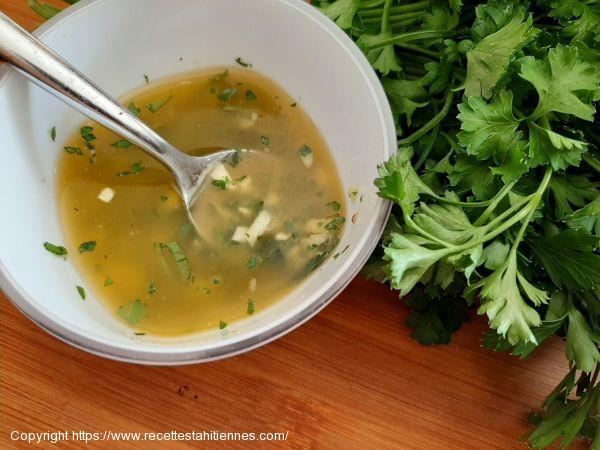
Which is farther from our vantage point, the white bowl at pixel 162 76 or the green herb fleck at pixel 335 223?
the green herb fleck at pixel 335 223

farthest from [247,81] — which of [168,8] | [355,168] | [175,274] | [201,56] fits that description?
[175,274]

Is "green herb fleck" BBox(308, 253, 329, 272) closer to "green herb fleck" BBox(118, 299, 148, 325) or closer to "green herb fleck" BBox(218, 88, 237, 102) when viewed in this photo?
"green herb fleck" BBox(118, 299, 148, 325)

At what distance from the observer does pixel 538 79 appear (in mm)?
1002

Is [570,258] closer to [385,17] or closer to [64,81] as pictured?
[385,17]

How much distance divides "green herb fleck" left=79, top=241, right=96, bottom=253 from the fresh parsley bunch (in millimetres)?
532

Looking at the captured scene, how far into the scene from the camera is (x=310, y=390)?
3.94ft

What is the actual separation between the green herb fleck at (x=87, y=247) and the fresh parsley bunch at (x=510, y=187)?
532mm

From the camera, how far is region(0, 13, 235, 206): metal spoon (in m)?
1.06

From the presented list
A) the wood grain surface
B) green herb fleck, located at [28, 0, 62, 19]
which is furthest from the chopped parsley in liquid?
green herb fleck, located at [28, 0, 62, 19]

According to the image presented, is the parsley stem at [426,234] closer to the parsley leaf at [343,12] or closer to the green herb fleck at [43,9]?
the parsley leaf at [343,12]

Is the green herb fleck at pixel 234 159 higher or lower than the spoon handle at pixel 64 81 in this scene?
lower

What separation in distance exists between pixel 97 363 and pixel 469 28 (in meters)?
0.91

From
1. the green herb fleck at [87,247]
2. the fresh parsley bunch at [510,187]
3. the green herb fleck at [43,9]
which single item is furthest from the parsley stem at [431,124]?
the green herb fleck at [43,9]

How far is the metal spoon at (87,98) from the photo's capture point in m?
1.06
